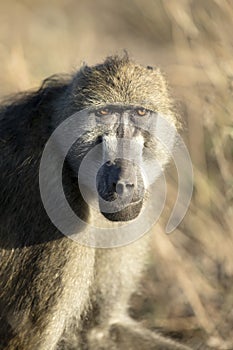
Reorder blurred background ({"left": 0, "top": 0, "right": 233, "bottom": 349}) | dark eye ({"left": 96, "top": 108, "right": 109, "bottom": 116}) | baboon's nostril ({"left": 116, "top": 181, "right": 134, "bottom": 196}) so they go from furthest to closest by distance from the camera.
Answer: blurred background ({"left": 0, "top": 0, "right": 233, "bottom": 349}), dark eye ({"left": 96, "top": 108, "right": 109, "bottom": 116}), baboon's nostril ({"left": 116, "top": 181, "right": 134, "bottom": 196})

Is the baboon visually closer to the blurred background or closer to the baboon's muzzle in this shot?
the baboon's muzzle

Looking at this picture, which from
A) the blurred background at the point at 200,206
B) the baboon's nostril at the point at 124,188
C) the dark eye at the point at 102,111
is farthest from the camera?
the blurred background at the point at 200,206

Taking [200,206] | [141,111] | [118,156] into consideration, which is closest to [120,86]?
[141,111]

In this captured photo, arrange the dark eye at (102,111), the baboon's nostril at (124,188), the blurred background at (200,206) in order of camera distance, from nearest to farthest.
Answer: the baboon's nostril at (124,188), the dark eye at (102,111), the blurred background at (200,206)

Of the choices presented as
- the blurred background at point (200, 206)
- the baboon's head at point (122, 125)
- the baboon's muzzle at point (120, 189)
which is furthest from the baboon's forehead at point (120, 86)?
the baboon's muzzle at point (120, 189)

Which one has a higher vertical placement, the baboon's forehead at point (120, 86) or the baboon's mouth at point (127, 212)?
the baboon's forehead at point (120, 86)

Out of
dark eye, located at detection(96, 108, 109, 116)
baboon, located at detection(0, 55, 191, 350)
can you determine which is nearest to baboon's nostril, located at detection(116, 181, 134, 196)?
A: baboon, located at detection(0, 55, 191, 350)

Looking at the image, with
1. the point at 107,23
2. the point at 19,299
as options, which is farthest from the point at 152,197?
the point at 107,23

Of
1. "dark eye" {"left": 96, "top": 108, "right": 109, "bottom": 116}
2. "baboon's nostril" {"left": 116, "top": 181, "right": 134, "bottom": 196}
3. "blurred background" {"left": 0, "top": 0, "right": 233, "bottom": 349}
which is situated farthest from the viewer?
"blurred background" {"left": 0, "top": 0, "right": 233, "bottom": 349}

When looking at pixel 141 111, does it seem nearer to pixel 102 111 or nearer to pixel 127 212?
pixel 102 111

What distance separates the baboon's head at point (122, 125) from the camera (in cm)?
350

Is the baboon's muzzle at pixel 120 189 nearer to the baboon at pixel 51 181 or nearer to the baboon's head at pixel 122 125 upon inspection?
the baboon's head at pixel 122 125

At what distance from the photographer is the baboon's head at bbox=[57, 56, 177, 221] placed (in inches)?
138

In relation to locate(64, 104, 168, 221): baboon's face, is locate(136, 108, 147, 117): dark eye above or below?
above
